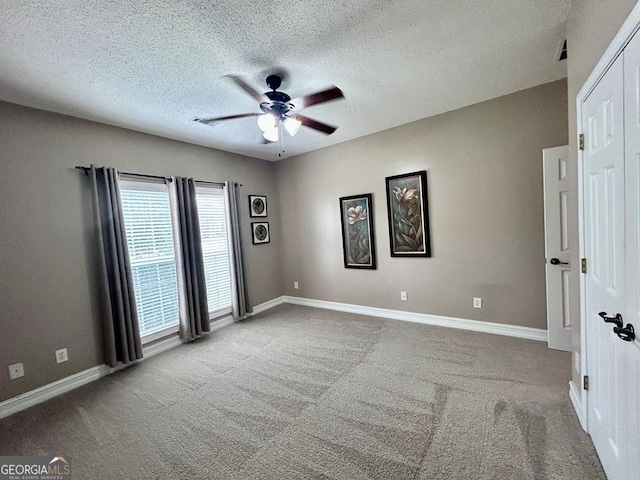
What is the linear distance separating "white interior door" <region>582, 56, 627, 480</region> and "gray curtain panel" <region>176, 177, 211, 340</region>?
3818mm

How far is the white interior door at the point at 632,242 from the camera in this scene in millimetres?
1033

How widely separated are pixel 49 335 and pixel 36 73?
2.23 meters

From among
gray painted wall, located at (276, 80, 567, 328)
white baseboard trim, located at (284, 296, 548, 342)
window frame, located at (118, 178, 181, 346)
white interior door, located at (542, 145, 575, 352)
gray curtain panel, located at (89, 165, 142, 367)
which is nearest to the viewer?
white interior door, located at (542, 145, 575, 352)

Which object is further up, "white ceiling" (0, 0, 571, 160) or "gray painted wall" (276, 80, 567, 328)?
"white ceiling" (0, 0, 571, 160)

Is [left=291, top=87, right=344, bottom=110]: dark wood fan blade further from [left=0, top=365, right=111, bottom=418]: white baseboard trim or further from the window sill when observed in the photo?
[left=0, top=365, right=111, bottom=418]: white baseboard trim

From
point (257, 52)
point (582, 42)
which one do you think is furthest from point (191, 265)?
point (582, 42)

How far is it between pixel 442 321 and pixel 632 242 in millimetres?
2736

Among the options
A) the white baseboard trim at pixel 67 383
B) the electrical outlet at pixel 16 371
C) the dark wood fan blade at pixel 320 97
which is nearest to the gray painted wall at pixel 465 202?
the dark wood fan blade at pixel 320 97

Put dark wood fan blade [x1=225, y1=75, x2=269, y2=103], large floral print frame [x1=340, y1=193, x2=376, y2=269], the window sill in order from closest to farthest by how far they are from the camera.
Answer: dark wood fan blade [x1=225, y1=75, x2=269, y2=103] → the window sill → large floral print frame [x1=340, y1=193, x2=376, y2=269]

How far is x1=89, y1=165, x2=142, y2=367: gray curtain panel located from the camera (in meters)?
2.83

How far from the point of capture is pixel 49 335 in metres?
2.57

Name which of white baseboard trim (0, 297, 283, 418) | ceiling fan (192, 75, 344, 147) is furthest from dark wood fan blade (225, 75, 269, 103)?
white baseboard trim (0, 297, 283, 418)

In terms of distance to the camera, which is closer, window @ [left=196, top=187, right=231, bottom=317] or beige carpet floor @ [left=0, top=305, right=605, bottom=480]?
beige carpet floor @ [left=0, top=305, right=605, bottom=480]

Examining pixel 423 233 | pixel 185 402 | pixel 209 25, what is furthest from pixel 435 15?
pixel 185 402
